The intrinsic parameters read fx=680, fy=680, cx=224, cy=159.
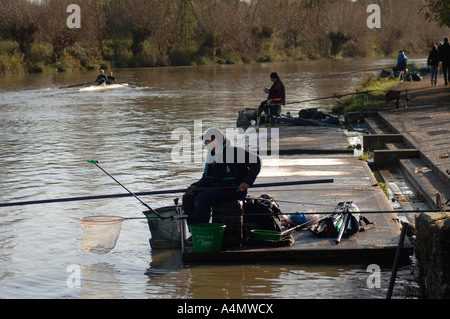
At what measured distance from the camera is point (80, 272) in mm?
9055

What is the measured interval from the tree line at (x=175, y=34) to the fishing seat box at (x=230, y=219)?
176ft

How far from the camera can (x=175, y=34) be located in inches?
3017

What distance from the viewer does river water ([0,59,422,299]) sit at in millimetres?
8273

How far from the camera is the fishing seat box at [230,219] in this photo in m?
8.70

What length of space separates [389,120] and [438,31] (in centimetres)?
4496

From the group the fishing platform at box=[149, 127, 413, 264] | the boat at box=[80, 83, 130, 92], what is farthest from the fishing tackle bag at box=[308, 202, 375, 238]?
the boat at box=[80, 83, 130, 92]

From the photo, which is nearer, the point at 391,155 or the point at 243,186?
the point at 243,186

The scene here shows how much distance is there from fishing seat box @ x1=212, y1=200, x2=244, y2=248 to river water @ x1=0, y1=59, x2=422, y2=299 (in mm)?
364

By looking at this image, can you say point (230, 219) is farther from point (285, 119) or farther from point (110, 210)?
point (285, 119)

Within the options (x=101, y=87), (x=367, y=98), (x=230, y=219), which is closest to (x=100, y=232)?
(x=230, y=219)

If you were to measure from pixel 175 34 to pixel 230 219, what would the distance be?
69.7m

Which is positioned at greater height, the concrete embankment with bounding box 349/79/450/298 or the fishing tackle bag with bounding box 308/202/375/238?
the concrete embankment with bounding box 349/79/450/298

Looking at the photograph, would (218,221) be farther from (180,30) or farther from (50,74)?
(180,30)

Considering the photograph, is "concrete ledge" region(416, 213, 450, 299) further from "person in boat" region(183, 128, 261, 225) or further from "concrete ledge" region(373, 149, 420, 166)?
"concrete ledge" region(373, 149, 420, 166)
